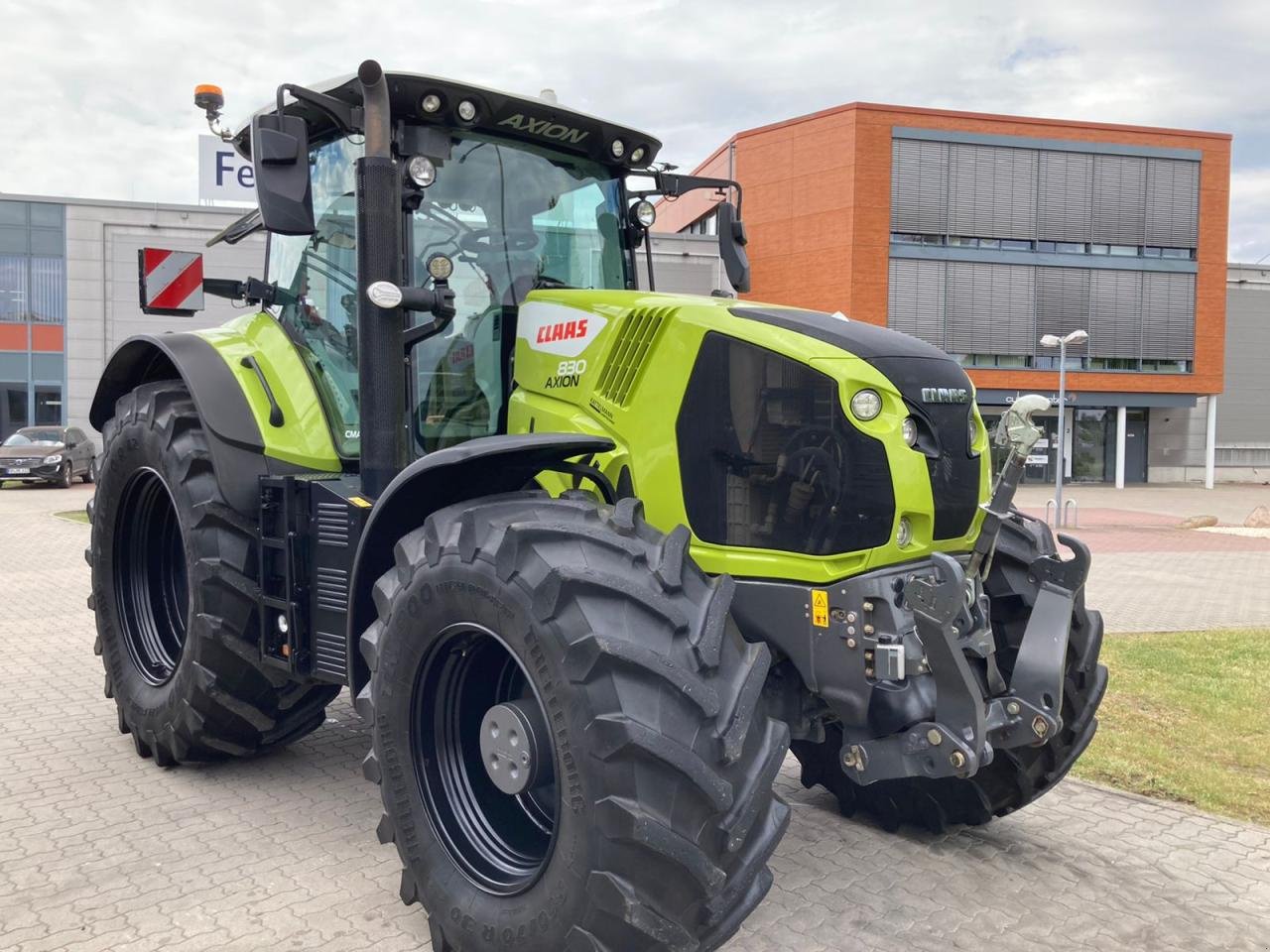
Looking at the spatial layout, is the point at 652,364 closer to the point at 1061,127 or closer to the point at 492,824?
the point at 492,824

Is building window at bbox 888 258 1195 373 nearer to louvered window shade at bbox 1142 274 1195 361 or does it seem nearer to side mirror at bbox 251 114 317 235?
louvered window shade at bbox 1142 274 1195 361

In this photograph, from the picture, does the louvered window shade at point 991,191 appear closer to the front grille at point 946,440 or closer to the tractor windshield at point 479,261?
the tractor windshield at point 479,261

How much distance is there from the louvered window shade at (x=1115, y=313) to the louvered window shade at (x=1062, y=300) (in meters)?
0.34

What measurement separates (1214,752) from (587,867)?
14.4 ft

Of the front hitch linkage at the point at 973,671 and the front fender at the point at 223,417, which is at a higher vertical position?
the front fender at the point at 223,417

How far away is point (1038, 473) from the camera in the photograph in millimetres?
37719

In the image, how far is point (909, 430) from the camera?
3102 millimetres

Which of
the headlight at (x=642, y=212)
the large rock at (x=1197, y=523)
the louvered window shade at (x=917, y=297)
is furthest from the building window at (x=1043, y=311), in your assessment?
the headlight at (x=642, y=212)

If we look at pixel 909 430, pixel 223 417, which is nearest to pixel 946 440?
pixel 909 430

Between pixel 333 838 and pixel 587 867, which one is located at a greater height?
pixel 587 867

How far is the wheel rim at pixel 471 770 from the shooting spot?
10.2 ft

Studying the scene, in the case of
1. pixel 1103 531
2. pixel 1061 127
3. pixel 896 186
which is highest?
pixel 1061 127

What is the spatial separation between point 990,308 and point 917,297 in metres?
2.73

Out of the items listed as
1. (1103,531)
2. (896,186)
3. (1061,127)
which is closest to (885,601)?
(1103,531)
